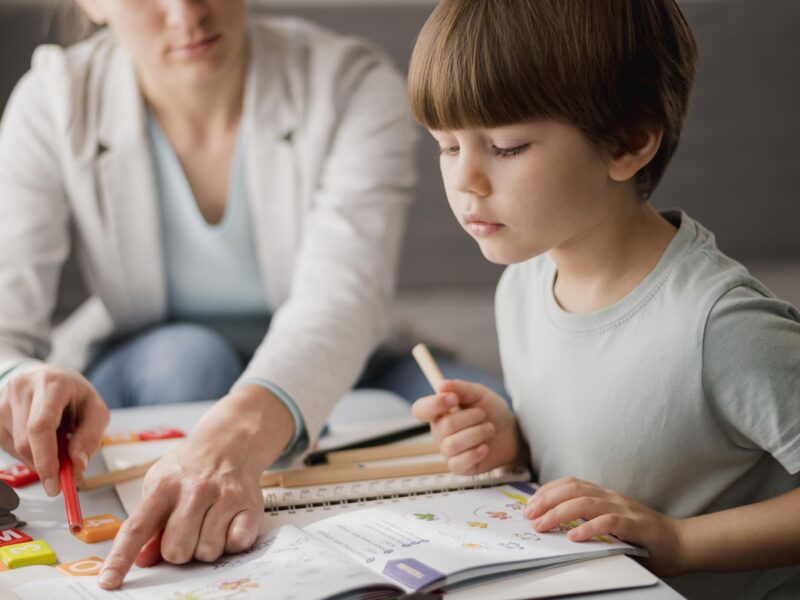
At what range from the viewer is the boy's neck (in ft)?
2.87

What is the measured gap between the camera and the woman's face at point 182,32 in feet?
4.19

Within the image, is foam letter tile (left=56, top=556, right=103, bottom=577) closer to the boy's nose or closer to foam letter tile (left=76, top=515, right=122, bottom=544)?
foam letter tile (left=76, top=515, right=122, bottom=544)

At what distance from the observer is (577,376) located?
35.4 inches

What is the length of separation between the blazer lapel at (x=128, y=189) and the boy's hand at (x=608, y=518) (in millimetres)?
856

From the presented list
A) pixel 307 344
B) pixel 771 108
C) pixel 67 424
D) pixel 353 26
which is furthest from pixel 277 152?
pixel 771 108

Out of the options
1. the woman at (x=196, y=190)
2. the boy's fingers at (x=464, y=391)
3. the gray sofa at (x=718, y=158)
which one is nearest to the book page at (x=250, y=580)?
the boy's fingers at (x=464, y=391)

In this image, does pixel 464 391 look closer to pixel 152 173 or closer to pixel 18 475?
pixel 18 475

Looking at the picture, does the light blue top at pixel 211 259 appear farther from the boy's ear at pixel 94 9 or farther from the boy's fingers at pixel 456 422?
the boy's fingers at pixel 456 422

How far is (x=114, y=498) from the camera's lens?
0.90m

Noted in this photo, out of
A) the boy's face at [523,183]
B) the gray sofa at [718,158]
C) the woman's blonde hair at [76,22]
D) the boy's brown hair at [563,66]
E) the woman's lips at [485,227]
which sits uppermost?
the woman's blonde hair at [76,22]

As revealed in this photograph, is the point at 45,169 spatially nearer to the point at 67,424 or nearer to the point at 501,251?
the point at 67,424

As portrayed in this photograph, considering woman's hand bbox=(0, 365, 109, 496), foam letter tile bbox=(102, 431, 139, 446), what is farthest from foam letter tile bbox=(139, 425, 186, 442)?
woman's hand bbox=(0, 365, 109, 496)

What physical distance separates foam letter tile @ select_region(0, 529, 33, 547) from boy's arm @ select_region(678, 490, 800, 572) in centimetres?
49

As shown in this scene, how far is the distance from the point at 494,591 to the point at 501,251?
29 cm
